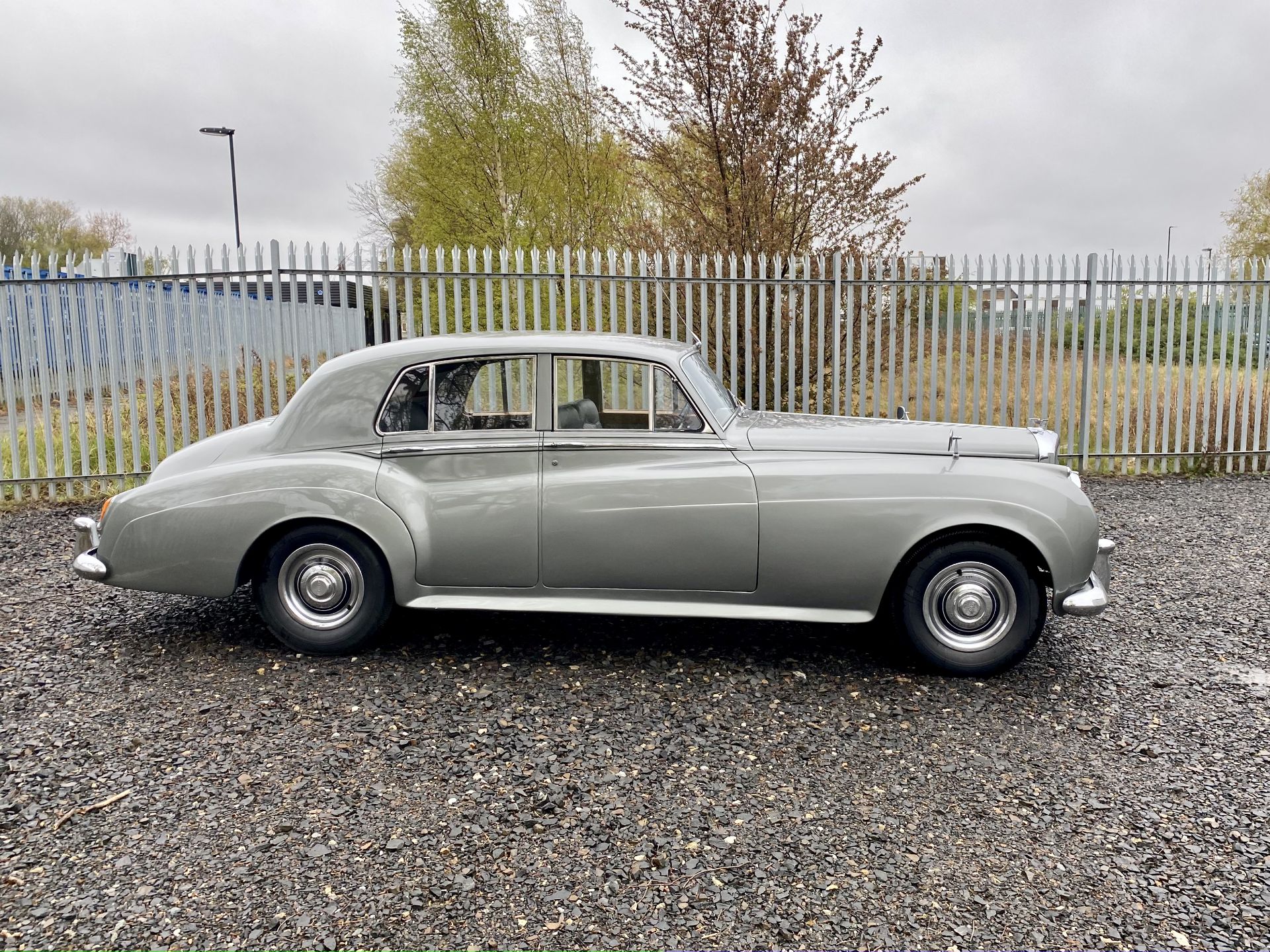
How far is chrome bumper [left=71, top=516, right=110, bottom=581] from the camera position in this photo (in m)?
4.46

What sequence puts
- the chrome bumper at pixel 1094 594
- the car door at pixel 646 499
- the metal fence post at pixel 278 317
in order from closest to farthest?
the chrome bumper at pixel 1094 594, the car door at pixel 646 499, the metal fence post at pixel 278 317

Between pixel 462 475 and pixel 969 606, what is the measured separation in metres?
2.50

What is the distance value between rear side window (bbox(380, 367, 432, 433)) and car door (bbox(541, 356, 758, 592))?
670 millimetres

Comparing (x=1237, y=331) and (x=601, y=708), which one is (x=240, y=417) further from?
(x=1237, y=331)

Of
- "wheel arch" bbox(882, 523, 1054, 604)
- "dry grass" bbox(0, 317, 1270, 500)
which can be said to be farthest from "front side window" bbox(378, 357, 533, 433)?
"dry grass" bbox(0, 317, 1270, 500)

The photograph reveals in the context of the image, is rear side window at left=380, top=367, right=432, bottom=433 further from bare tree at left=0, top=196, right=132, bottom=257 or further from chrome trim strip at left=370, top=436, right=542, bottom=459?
bare tree at left=0, top=196, right=132, bottom=257

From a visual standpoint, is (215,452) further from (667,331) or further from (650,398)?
(667,331)

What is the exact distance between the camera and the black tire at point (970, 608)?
4109 mm

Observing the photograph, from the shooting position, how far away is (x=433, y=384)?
4.51 metres

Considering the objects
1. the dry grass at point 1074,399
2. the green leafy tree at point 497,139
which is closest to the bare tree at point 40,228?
the green leafy tree at point 497,139

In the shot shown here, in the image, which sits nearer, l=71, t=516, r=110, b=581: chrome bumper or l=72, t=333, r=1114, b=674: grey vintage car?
l=72, t=333, r=1114, b=674: grey vintage car

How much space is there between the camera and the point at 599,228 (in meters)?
21.9

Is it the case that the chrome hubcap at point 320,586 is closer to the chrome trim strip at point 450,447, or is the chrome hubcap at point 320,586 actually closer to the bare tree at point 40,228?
the chrome trim strip at point 450,447

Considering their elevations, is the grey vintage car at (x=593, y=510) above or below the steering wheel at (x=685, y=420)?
below
